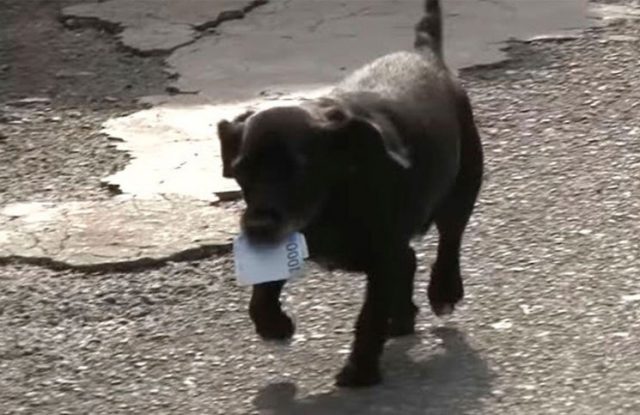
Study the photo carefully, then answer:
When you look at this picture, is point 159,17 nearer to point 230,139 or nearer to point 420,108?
point 420,108

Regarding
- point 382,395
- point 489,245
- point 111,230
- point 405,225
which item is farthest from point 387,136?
point 111,230

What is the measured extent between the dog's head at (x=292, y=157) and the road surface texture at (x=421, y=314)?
1.82 ft

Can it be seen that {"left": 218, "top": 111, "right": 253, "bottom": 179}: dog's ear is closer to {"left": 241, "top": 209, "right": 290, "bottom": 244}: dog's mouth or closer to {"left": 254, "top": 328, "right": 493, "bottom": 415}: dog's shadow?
{"left": 241, "top": 209, "right": 290, "bottom": 244}: dog's mouth

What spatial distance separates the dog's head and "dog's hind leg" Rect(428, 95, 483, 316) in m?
0.58

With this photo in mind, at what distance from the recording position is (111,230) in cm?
543

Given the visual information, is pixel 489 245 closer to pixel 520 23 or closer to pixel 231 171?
pixel 231 171

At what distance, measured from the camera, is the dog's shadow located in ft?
13.6

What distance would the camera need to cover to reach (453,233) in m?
4.68

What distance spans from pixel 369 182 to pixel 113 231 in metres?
1.54

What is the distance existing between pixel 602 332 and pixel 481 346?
0.34m

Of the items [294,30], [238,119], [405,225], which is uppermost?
[238,119]

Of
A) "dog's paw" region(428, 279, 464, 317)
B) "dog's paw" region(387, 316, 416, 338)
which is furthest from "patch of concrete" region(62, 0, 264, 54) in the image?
"dog's paw" region(387, 316, 416, 338)

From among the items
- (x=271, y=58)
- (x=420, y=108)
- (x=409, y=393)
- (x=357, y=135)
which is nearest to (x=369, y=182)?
(x=357, y=135)

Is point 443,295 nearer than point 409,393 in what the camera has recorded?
No
